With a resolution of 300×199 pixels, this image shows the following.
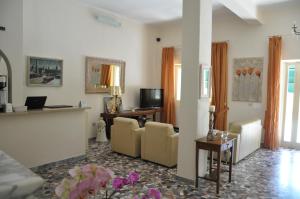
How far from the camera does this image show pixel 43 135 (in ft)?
12.9

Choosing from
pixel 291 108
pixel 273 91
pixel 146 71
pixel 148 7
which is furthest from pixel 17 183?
pixel 146 71

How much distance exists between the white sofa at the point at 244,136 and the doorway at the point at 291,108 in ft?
3.31

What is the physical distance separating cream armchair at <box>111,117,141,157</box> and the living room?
146 millimetres

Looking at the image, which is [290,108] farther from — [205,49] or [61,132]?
[61,132]

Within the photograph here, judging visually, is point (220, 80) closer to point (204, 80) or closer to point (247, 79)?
point (247, 79)

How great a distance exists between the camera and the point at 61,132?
165 inches

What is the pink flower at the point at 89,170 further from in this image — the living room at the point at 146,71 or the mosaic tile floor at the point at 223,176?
the living room at the point at 146,71

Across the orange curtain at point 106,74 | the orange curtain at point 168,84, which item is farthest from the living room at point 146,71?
the orange curtain at point 106,74

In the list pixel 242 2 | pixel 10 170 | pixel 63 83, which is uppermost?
pixel 242 2

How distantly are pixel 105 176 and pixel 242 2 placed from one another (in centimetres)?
503

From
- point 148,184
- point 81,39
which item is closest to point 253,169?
point 148,184

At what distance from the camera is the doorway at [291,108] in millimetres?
5750

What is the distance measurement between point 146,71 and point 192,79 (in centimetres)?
440

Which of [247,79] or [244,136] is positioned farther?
[247,79]
